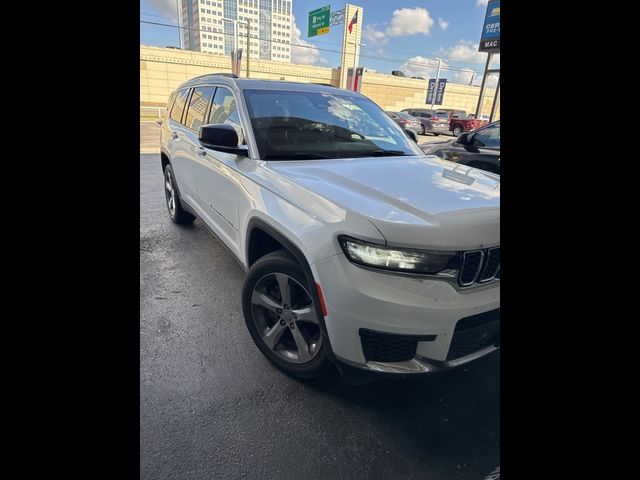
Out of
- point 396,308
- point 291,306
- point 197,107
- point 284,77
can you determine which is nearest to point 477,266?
point 396,308

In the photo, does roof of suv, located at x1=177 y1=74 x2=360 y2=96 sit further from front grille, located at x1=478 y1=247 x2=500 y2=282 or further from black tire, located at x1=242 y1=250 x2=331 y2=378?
front grille, located at x1=478 y1=247 x2=500 y2=282

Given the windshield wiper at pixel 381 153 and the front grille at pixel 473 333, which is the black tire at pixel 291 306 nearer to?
the front grille at pixel 473 333

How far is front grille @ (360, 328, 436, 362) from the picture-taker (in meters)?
1.66

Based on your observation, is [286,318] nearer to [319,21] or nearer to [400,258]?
[400,258]

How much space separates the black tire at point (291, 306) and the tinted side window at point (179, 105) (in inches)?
113

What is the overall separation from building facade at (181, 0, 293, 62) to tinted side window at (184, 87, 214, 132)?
659 millimetres

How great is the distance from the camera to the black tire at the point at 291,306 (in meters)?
1.99

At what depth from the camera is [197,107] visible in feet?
12.3
